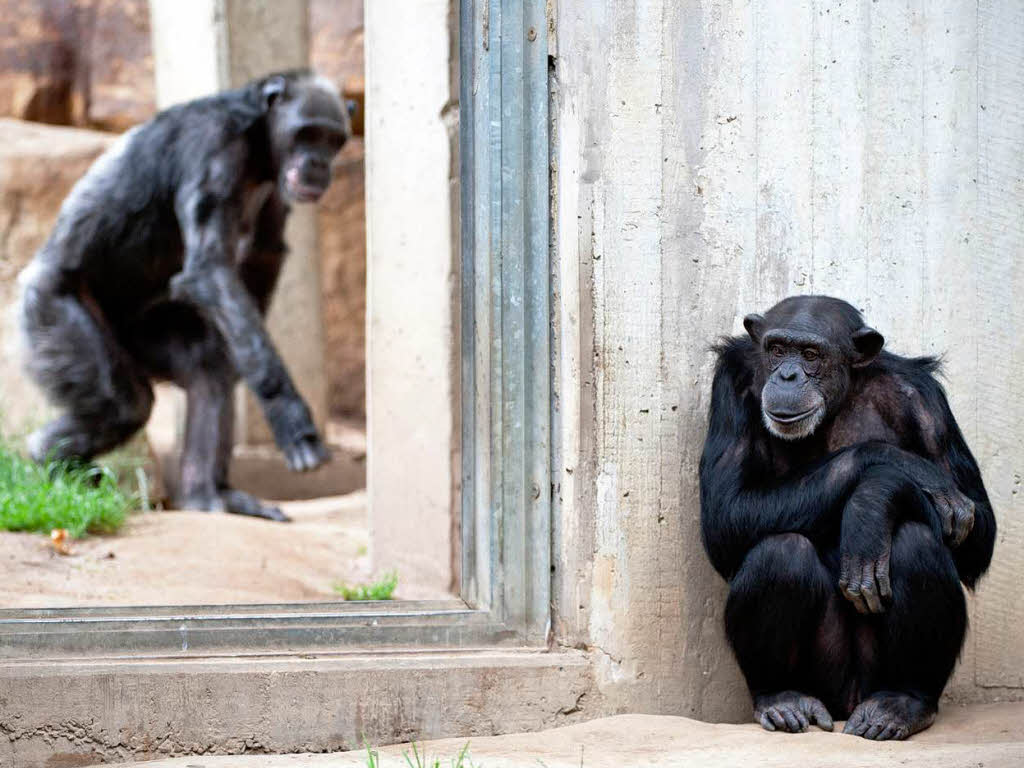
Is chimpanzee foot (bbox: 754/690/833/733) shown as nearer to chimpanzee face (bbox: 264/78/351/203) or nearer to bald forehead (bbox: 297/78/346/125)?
chimpanzee face (bbox: 264/78/351/203)

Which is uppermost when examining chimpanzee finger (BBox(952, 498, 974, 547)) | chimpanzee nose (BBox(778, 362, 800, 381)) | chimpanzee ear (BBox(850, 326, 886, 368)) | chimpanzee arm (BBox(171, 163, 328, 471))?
chimpanzee arm (BBox(171, 163, 328, 471))

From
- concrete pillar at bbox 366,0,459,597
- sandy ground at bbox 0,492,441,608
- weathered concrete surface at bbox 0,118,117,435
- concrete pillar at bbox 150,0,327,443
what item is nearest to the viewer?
sandy ground at bbox 0,492,441,608

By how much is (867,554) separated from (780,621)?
9.4 inches

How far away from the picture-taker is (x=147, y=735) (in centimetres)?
272

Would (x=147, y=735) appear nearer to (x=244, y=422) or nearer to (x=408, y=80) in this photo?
(x=408, y=80)

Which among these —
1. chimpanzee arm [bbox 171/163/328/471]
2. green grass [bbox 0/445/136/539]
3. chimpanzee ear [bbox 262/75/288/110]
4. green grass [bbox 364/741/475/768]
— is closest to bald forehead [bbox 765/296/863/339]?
green grass [bbox 364/741/475/768]

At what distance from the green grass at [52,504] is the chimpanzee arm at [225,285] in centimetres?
76

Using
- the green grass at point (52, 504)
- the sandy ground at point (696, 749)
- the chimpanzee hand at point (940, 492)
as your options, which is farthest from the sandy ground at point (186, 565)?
the chimpanzee hand at point (940, 492)

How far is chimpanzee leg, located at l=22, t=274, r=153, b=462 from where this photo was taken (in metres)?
6.08

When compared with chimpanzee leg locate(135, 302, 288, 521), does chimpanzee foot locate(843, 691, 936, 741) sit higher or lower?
lower

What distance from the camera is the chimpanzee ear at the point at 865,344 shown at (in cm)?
290

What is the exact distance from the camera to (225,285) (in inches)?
232

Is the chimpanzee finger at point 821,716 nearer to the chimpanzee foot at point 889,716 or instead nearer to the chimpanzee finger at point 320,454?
the chimpanzee foot at point 889,716

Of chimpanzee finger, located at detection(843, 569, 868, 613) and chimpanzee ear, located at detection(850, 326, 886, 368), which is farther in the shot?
chimpanzee ear, located at detection(850, 326, 886, 368)
